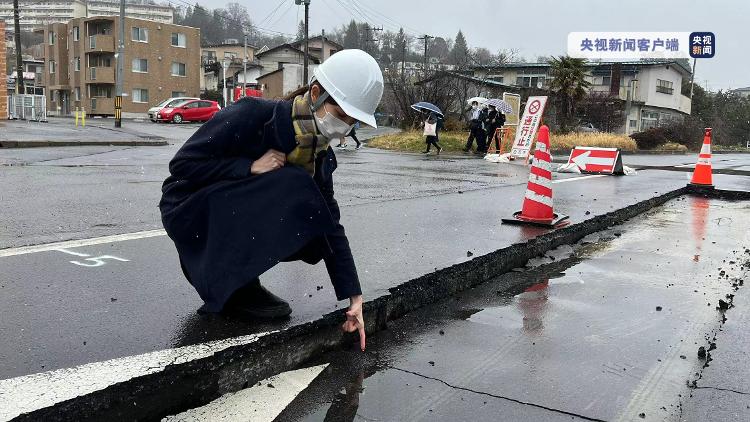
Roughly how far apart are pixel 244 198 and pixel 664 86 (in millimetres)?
58858

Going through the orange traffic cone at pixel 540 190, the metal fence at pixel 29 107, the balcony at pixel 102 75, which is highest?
the balcony at pixel 102 75

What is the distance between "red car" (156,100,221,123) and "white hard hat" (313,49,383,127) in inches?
1460

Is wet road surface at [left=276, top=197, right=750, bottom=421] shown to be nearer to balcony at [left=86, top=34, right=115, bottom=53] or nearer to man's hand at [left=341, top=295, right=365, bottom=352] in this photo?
man's hand at [left=341, top=295, right=365, bottom=352]

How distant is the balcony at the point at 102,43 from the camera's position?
52000mm

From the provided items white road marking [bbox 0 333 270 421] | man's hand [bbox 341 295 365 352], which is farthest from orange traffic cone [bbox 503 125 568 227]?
white road marking [bbox 0 333 270 421]

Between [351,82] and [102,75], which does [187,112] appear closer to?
[102,75]

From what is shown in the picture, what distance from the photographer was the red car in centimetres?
3734

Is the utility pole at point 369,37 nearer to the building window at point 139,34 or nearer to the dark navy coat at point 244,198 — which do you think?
the building window at point 139,34

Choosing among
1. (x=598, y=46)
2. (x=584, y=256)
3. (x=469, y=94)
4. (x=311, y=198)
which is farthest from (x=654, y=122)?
(x=311, y=198)

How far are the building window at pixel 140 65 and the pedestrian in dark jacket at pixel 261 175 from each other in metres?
54.3

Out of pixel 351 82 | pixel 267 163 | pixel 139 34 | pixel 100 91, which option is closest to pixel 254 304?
pixel 267 163

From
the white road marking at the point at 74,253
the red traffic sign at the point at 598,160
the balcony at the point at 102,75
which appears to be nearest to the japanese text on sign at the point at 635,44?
the red traffic sign at the point at 598,160

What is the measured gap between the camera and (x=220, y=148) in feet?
8.85

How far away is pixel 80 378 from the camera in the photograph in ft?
7.51
